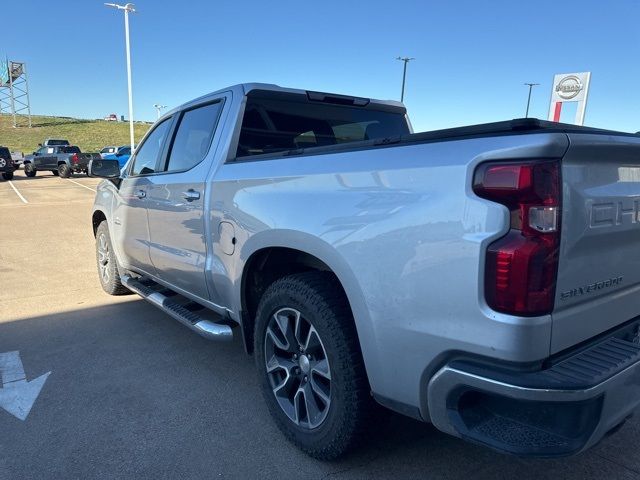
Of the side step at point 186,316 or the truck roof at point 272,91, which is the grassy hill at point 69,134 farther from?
the truck roof at point 272,91

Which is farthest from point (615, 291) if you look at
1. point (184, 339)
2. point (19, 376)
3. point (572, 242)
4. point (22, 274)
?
point (22, 274)

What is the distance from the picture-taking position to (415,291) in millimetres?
1791

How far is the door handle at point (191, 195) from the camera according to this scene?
320 centimetres

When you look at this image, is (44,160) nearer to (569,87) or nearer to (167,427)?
(569,87)

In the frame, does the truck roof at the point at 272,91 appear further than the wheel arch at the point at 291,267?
Yes

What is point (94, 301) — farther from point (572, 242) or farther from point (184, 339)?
point (572, 242)

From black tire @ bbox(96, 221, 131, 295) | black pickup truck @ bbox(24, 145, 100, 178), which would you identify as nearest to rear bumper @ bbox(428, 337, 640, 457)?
black tire @ bbox(96, 221, 131, 295)

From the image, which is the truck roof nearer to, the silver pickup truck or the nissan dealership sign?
the silver pickup truck

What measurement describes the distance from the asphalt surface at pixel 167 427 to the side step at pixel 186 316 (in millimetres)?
414

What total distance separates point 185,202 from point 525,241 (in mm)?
2408

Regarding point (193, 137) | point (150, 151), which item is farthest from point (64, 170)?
point (193, 137)

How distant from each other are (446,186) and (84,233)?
9.57 m

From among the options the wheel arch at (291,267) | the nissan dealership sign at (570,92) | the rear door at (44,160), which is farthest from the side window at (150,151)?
the rear door at (44,160)

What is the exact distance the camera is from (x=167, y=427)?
281 cm
